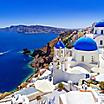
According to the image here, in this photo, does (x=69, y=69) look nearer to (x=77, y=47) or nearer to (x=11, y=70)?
(x=77, y=47)

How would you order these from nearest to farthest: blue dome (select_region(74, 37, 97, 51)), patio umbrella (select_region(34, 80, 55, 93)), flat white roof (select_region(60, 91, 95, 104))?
1. flat white roof (select_region(60, 91, 95, 104))
2. patio umbrella (select_region(34, 80, 55, 93))
3. blue dome (select_region(74, 37, 97, 51))

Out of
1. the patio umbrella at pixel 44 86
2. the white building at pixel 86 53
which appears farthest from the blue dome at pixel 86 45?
the patio umbrella at pixel 44 86

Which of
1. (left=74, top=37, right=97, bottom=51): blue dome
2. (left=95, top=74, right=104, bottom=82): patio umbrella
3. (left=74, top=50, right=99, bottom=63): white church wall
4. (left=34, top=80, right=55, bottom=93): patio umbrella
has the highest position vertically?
(left=74, top=37, right=97, bottom=51): blue dome

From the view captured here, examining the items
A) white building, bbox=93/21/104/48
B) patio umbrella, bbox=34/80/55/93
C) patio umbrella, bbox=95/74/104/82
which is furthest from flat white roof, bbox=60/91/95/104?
white building, bbox=93/21/104/48

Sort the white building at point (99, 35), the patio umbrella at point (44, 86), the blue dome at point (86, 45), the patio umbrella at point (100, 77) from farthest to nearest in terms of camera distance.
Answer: the white building at point (99, 35) → the blue dome at point (86, 45) → the patio umbrella at point (100, 77) → the patio umbrella at point (44, 86)

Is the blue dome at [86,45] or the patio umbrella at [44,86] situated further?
the blue dome at [86,45]

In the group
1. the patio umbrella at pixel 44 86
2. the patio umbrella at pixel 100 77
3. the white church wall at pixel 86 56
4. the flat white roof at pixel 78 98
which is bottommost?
the patio umbrella at pixel 44 86

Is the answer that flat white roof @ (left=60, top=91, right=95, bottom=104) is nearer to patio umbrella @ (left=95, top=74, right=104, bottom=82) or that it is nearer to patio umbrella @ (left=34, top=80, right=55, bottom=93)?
patio umbrella @ (left=34, top=80, right=55, bottom=93)

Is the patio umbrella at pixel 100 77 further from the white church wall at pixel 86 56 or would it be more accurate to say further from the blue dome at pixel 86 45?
the blue dome at pixel 86 45

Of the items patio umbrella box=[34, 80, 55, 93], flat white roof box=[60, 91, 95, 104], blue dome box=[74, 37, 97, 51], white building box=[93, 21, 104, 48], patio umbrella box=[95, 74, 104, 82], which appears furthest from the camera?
white building box=[93, 21, 104, 48]

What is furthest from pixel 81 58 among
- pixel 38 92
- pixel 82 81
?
pixel 38 92

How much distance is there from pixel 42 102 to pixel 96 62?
10707mm

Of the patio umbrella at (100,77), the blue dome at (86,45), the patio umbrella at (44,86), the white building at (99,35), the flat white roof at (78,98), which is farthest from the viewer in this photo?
the white building at (99,35)

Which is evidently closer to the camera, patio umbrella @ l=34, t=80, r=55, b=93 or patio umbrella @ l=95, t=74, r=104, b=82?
patio umbrella @ l=34, t=80, r=55, b=93
